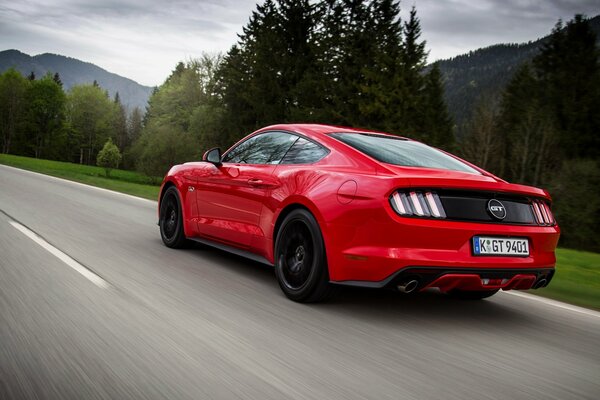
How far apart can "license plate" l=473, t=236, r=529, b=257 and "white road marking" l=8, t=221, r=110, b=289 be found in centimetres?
283

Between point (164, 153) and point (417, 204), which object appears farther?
point (164, 153)

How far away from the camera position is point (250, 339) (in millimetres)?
3443

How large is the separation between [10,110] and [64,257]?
311 feet

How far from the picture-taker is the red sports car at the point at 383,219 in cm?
385

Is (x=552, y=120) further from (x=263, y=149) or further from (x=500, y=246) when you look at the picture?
(x=500, y=246)

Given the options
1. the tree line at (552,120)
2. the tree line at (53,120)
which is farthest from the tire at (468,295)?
the tree line at (53,120)

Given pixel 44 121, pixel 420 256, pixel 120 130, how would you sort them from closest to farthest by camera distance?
pixel 420 256 → pixel 44 121 → pixel 120 130

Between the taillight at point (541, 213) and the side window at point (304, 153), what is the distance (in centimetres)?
166

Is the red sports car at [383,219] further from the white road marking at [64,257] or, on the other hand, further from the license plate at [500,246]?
the white road marking at [64,257]

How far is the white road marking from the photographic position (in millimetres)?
4742

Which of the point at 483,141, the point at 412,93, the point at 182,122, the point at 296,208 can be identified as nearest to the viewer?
the point at 296,208

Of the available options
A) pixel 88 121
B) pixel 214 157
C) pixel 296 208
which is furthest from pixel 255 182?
pixel 88 121

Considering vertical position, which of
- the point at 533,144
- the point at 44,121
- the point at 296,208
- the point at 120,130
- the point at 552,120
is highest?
the point at 552,120

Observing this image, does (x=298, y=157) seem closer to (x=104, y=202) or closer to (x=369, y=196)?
(x=369, y=196)
